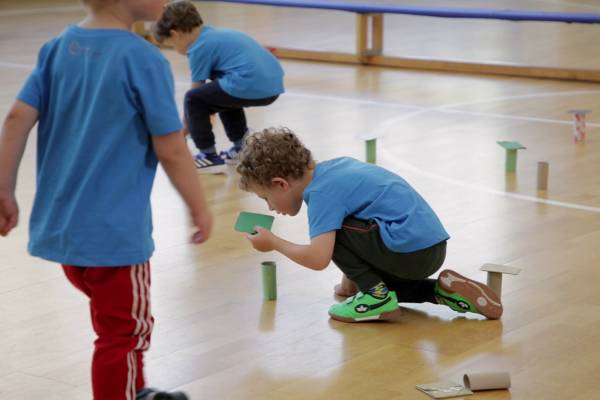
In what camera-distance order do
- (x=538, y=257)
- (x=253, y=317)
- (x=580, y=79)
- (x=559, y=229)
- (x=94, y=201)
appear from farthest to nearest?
1. (x=580, y=79)
2. (x=559, y=229)
3. (x=538, y=257)
4. (x=253, y=317)
5. (x=94, y=201)

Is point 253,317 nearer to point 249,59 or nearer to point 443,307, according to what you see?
point 443,307

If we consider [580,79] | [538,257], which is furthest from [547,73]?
[538,257]

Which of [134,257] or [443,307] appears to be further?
[443,307]

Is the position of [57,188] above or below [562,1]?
above

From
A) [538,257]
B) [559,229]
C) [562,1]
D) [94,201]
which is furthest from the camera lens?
[562,1]

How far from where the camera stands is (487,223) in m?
4.08

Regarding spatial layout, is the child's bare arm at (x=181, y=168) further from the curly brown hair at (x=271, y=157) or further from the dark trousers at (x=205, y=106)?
the dark trousers at (x=205, y=106)

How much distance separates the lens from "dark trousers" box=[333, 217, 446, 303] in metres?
3.04

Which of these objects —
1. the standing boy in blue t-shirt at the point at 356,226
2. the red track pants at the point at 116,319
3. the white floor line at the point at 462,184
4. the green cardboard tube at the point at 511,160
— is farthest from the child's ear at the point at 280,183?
the green cardboard tube at the point at 511,160

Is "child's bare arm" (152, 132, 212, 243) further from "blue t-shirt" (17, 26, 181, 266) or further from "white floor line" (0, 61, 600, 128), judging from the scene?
"white floor line" (0, 61, 600, 128)

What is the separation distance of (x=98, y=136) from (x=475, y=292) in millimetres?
1351

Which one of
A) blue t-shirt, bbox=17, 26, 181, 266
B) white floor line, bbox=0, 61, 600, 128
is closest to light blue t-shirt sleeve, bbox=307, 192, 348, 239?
blue t-shirt, bbox=17, 26, 181, 266

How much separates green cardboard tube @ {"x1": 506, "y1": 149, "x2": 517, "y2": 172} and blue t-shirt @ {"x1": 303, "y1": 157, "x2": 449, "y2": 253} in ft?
6.08

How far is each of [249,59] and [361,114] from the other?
1419mm
